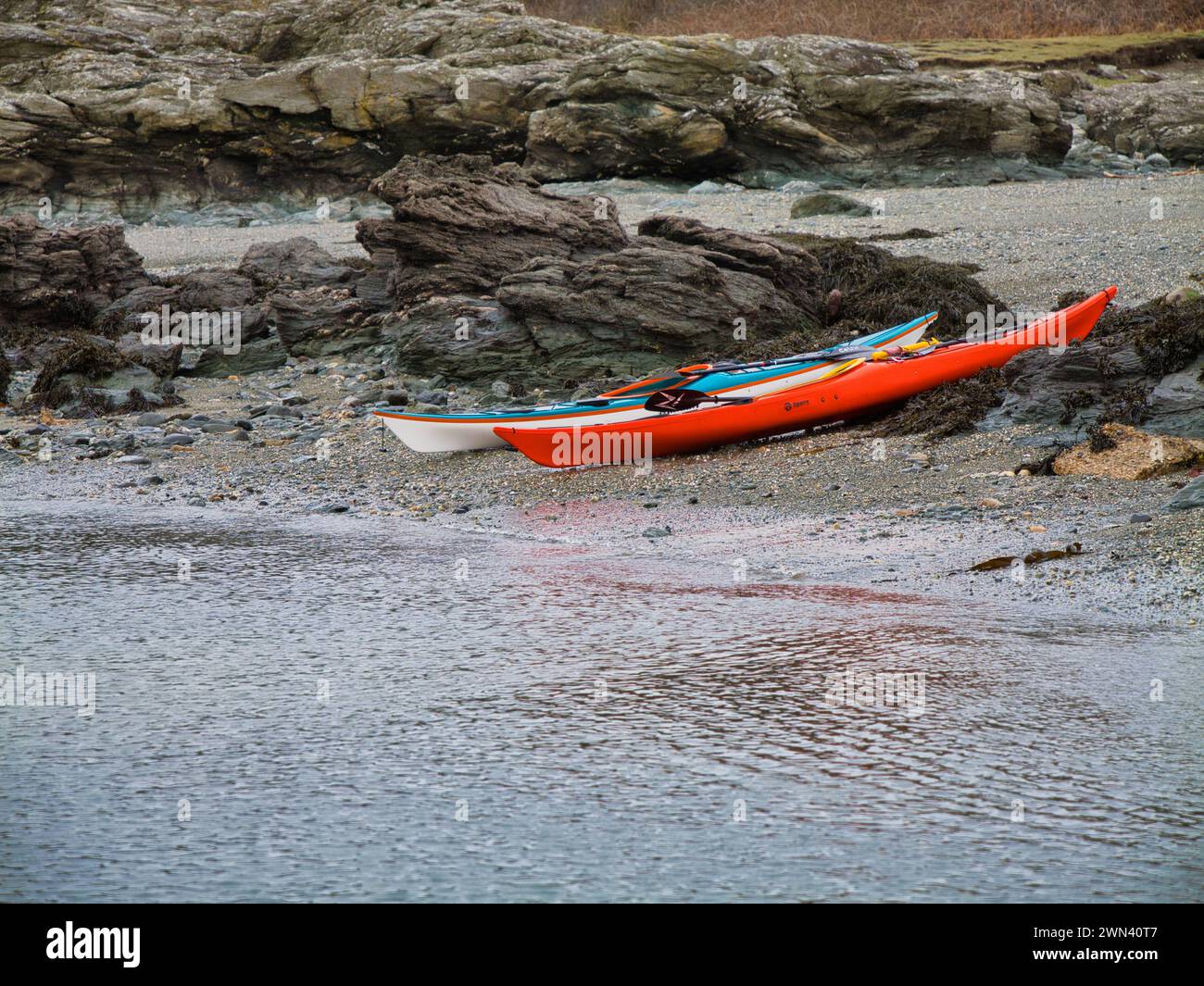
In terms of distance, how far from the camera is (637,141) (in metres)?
31.0

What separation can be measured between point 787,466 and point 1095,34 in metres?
36.9

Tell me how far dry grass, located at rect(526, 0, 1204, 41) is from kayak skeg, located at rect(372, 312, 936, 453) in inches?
1274

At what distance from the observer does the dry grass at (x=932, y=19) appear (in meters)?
42.4

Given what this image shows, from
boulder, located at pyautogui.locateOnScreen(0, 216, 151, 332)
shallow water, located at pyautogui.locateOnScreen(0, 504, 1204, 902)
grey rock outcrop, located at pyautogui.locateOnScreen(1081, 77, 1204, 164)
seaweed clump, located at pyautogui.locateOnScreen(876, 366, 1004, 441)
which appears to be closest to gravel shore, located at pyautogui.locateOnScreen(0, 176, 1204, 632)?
seaweed clump, located at pyautogui.locateOnScreen(876, 366, 1004, 441)

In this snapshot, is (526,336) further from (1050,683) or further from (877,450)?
(1050,683)

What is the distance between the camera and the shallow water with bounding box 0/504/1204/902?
452 centimetres

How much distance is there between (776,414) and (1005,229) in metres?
10.7

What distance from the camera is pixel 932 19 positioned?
43062 mm

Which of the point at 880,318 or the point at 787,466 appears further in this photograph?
the point at 880,318

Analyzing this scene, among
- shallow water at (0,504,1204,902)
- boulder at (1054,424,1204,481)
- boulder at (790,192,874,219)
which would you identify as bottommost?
shallow water at (0,504,1204,902)

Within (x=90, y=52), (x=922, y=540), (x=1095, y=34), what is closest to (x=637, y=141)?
(x=90, y=52)

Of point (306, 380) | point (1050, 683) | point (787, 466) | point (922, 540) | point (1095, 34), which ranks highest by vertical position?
point (1095, 34)

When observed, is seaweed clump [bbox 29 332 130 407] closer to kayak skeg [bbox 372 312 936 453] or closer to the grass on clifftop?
kayak skeg [bbox 372 312 936 453]

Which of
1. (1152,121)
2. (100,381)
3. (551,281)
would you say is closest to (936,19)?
(1152,121)
